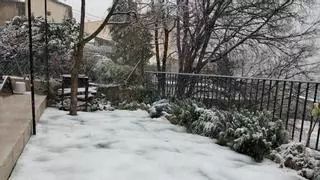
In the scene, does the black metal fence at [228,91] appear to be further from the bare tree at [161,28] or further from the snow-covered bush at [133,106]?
the snow-covered bush at [133,106]

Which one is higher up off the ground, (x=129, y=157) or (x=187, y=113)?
(x=187, y=113)

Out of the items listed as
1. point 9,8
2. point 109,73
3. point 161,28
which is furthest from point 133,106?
point 9,8

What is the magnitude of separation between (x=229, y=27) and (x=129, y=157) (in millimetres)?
7472

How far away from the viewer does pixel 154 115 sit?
18.9 feet

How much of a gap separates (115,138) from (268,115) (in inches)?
66.6

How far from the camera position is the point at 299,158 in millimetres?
3453

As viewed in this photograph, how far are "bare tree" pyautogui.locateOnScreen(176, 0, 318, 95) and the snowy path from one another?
538cm

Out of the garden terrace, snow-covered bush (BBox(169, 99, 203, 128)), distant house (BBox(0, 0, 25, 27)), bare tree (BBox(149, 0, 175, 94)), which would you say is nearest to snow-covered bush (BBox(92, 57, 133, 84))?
bare tree (BBox(149, 0, 175, 94))

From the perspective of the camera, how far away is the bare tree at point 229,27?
32.1ft

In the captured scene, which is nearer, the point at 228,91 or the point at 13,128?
the point at 13,128

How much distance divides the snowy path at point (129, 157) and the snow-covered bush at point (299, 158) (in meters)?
0.09

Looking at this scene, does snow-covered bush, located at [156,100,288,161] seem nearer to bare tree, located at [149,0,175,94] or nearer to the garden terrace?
the garden terrace

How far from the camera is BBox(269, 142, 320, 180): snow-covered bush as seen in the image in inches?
126

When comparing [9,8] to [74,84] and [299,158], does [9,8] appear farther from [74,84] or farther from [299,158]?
[299,158]
